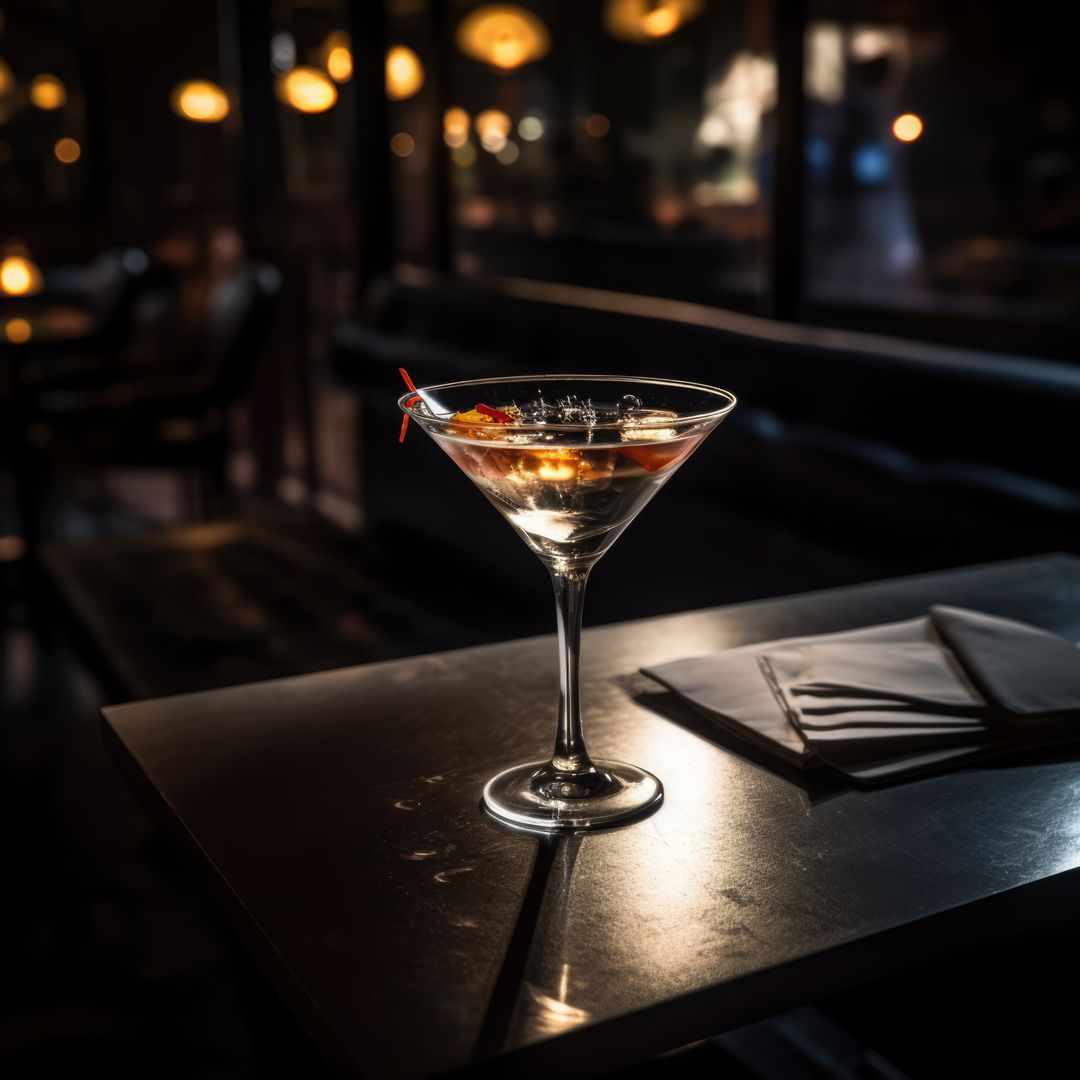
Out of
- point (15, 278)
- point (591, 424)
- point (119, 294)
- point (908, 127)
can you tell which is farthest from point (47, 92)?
point (591, 424)

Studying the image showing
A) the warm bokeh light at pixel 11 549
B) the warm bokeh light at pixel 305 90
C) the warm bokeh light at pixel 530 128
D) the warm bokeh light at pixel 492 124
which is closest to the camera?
the warm bokeh light at pixel 11 549

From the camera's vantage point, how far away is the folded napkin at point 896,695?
875 mm

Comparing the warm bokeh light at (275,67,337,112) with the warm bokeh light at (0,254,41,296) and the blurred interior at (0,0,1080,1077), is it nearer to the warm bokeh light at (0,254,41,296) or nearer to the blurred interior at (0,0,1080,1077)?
the blurred interior at (0,0,1080,1077)

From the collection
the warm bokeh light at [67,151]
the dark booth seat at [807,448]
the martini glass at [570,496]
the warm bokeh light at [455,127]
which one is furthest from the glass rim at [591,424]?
the warm bokeh light at [67,151]

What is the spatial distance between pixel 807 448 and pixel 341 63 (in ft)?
9.91

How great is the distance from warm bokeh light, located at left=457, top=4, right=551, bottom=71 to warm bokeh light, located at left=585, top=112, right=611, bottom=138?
0.31m

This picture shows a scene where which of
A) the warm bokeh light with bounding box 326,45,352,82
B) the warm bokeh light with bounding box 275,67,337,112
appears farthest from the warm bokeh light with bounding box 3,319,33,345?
the warm bokeh light with bounding box 275,67,337,112

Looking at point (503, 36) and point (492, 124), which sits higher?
point (503, 36)

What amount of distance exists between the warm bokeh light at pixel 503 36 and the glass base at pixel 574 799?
424 cm

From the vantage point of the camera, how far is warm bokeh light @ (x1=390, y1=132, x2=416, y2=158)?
4.70m

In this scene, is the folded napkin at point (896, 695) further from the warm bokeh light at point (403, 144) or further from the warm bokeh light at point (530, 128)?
the warm bokeh light at point (530, 128)

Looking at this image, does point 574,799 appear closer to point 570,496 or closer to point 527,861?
point 527,861

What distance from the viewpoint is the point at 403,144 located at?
4.72 meters

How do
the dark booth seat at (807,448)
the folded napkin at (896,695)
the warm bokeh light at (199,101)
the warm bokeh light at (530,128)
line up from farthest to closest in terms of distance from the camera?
1. the warm bokeh light at (199,101)
2. the warm bokeh light at (530,128)
3. the dark booth seat at (807,448)
4. the folded napkin at (896,695)
